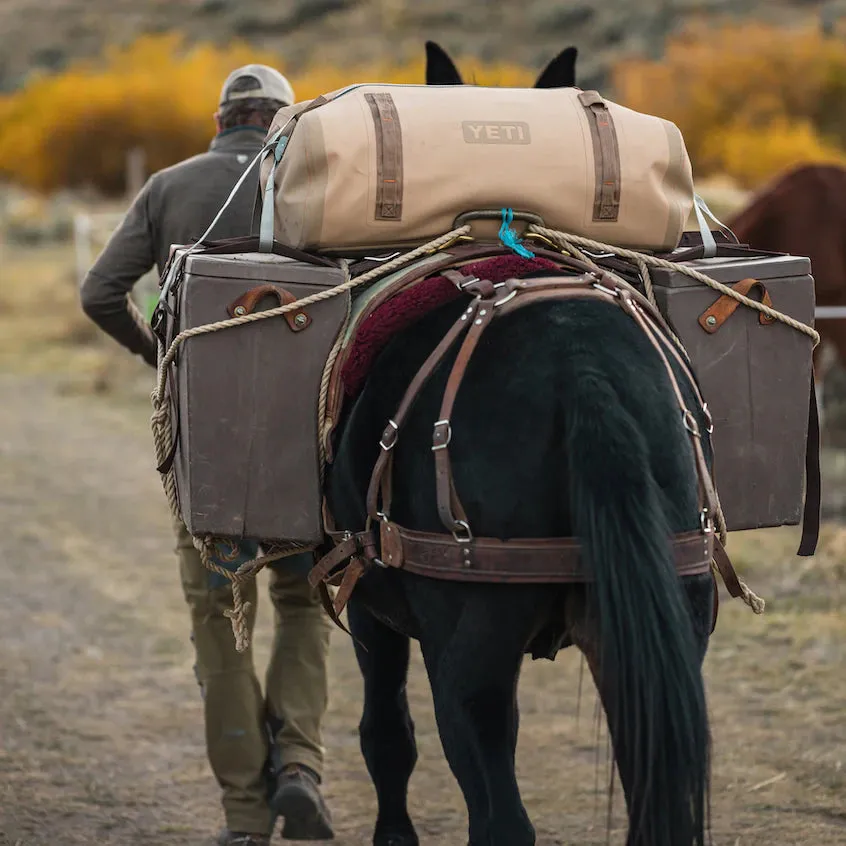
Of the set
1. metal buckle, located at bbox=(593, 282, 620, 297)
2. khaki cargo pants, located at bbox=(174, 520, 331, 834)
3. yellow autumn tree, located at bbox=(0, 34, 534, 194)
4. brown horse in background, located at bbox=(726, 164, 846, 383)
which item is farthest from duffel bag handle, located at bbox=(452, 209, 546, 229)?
yellow autumn tree, located at bbox=(0, 34, 534, 194)

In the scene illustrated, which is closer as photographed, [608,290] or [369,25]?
[608,290]

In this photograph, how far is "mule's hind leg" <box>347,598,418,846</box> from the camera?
3.49 m

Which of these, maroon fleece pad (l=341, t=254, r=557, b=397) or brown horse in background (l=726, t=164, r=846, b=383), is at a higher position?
brown horse in background (l=726, t=164, r=846, b=383)

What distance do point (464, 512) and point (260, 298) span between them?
0.69 metres

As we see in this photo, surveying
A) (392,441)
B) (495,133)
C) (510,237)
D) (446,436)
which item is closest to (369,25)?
(495,133)

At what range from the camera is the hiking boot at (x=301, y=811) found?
12.5 feet

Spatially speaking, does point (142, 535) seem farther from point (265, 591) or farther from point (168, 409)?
point (168, 409)

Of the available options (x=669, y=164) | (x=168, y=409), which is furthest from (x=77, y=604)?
(x=669, y=164)

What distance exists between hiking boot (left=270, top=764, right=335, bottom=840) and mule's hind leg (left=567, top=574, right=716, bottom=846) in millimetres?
1602

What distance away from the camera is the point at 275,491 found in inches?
112

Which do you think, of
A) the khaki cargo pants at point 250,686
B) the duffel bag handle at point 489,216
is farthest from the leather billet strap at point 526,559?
the khaki cargo pants at point 250,686

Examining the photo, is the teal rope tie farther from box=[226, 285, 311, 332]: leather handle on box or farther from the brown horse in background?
the brown horse in background

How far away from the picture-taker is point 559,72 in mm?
3525

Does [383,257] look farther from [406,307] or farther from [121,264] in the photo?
[121,264]
